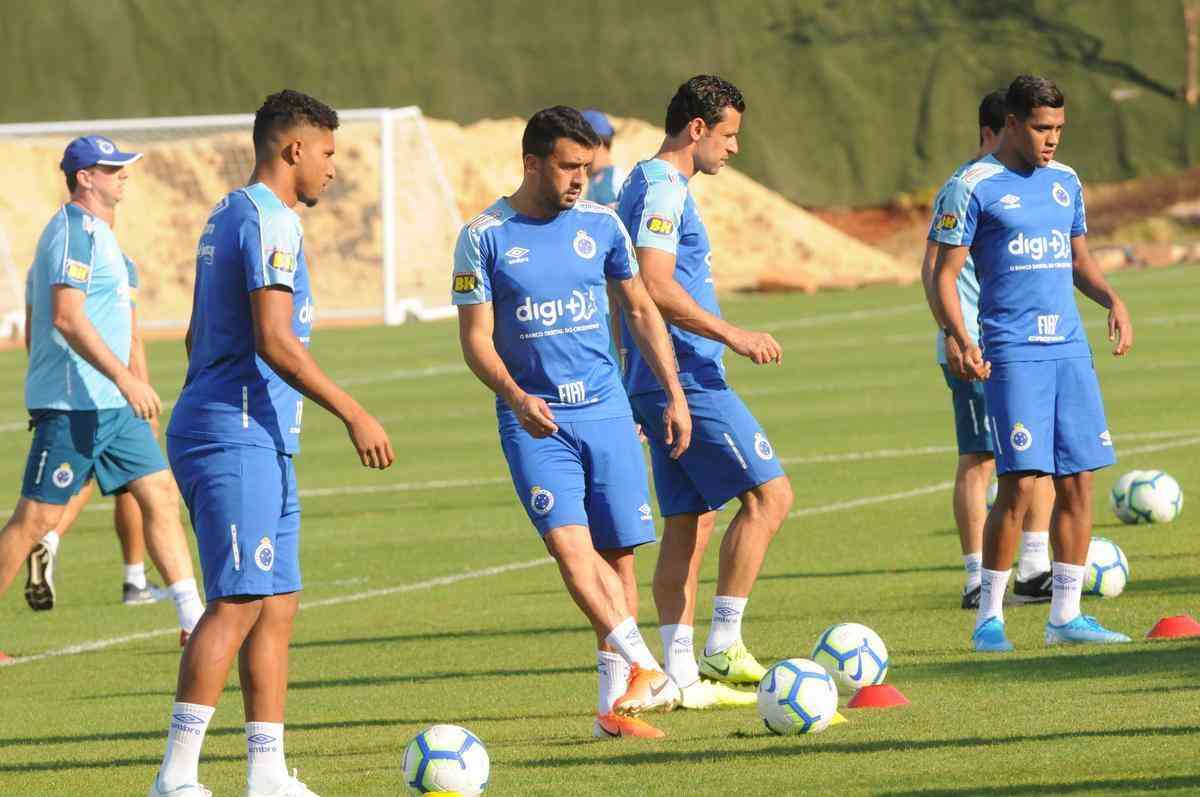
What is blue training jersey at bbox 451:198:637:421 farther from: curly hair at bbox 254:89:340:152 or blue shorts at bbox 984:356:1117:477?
blue shorts at bbox 984:356:1117:477

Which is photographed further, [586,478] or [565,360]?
[586,478]

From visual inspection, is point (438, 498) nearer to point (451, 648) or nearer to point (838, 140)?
point (451, 648)

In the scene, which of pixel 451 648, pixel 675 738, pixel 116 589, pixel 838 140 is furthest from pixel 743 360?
pixel 838 140

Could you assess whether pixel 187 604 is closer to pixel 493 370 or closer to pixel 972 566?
pixel 493 370

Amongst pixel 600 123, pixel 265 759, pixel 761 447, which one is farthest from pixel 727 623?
pixel 600 123

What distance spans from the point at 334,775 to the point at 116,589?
5.86m

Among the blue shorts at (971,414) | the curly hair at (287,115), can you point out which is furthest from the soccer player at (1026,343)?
the curly hair at (287,115)

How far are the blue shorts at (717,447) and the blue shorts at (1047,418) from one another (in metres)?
1.09

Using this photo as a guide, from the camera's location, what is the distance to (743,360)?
27609 millimetres

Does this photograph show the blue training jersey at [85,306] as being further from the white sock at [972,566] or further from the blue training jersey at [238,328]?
the white sock at [972,566]

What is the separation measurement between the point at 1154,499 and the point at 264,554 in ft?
24.6

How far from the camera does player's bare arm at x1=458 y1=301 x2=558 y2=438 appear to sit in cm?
802

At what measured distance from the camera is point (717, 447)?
914 centimetres

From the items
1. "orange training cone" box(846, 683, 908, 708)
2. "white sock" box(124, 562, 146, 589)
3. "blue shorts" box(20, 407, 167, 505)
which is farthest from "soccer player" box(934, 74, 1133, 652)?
"white sock" box(124, 562, 146, 589)
